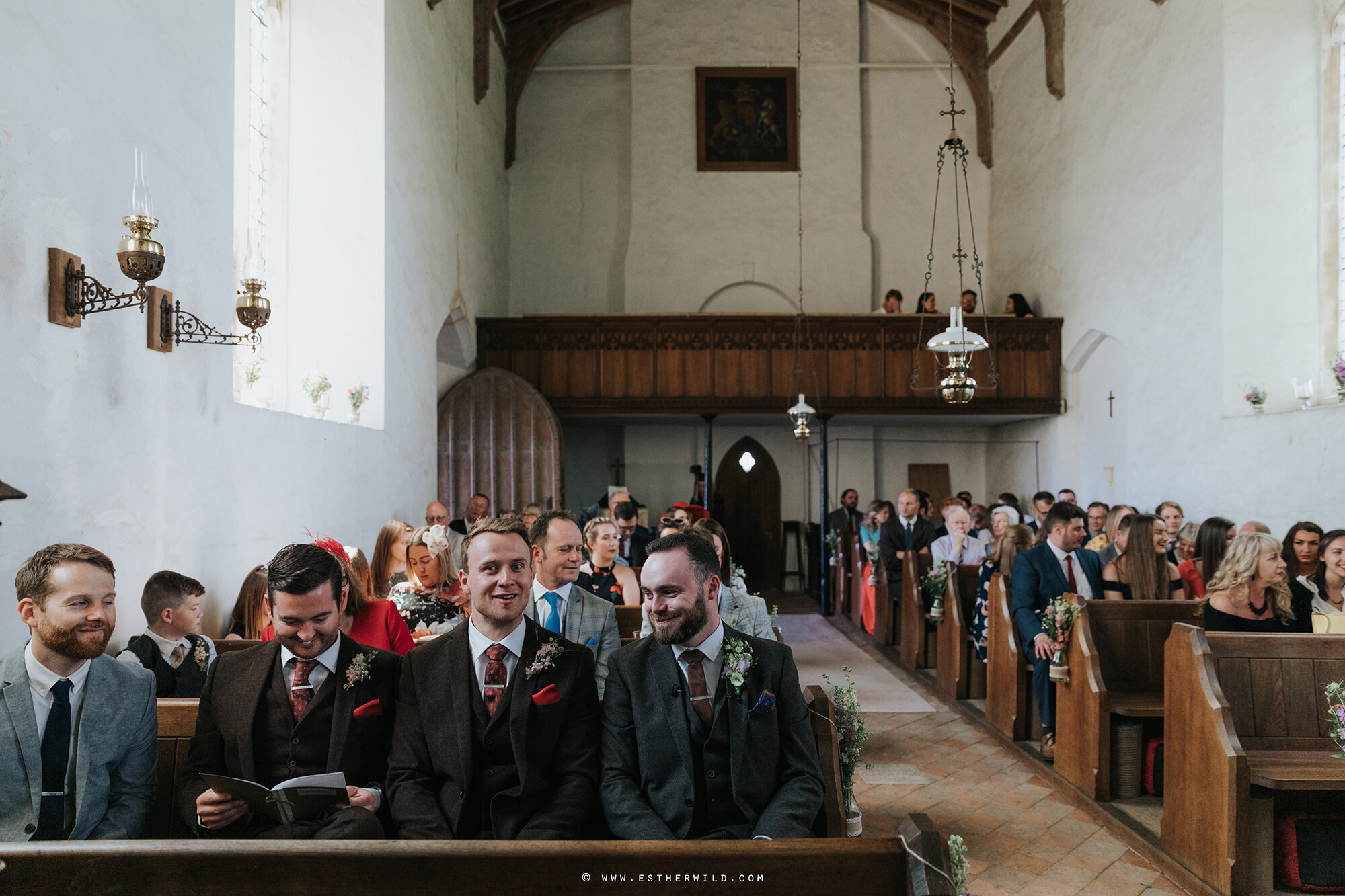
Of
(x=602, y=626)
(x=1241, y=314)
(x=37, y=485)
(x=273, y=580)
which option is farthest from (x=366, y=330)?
(x=1241, y=314)

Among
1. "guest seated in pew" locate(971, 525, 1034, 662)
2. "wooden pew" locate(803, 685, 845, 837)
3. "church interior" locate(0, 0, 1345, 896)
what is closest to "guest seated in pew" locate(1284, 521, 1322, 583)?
"church interior" locate(0, 0, 1345, 896)

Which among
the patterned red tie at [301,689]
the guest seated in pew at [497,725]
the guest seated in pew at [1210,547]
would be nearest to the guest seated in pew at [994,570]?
the guest seated in pew at [1210,547]

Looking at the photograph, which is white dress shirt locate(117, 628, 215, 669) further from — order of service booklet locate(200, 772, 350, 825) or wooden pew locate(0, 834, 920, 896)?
wooden pew locate(0, 834, 920, 896)

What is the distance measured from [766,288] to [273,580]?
45.0 feet

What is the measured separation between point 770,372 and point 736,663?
1072cm

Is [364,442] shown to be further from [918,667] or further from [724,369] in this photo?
[724,369]

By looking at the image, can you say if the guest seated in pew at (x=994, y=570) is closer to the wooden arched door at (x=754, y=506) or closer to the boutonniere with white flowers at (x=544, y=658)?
the boutonniere with white flowers at (x=544, y=658)

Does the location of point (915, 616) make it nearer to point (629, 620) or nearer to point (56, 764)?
point (629, 620)

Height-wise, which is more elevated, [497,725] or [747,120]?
[747,120]

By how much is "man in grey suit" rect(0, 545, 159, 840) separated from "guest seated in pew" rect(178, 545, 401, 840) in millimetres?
183

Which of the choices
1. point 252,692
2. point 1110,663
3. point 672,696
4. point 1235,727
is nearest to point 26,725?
point 252,692

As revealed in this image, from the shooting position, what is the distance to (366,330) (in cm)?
816

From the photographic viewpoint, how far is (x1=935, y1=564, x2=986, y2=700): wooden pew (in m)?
7.01

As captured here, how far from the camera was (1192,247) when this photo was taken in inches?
383
